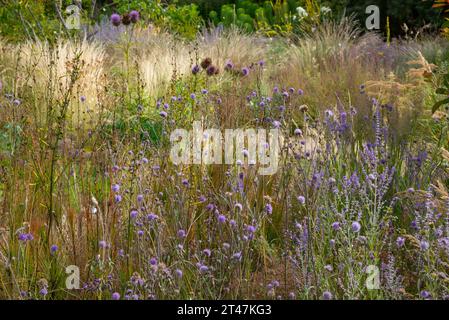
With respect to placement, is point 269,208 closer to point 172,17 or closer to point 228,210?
point 228,210

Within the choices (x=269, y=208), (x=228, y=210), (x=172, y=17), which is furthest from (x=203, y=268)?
(x=172, y=17)

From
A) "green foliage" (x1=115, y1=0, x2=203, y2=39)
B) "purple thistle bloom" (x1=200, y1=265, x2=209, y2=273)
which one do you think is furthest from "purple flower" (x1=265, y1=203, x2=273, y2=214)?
"green foliage" (x1=115, y1=0, x2=203, y2=39)

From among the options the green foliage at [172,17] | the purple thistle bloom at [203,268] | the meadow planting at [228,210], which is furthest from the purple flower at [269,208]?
the green foliage at [172,17]

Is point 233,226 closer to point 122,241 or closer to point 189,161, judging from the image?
point 122,241

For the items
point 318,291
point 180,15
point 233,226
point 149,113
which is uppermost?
point 180,15

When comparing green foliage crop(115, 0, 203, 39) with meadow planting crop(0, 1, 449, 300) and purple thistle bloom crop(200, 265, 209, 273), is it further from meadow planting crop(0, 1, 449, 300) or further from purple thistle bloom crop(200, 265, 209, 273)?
purple thistle bloom crop(200, 265, 209, 273)

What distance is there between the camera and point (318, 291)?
2.92 m

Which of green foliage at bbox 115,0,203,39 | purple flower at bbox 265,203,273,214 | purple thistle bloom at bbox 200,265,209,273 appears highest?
green foliage at bbox 115,0,203,39

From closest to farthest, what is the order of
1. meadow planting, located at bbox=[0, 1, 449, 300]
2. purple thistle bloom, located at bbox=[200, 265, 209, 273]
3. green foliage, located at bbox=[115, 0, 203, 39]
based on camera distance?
1. purple thistle bloom, located at bbox=[200, 265, 209, 273]
2. meadow planting, located at bbox=[0, 1, 449, 300]
3. green foliage, located at bbox=[115, 0, 203, 39]

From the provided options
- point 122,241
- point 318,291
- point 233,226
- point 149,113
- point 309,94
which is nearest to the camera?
point 318,291

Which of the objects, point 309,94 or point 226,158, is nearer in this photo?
point 226,158

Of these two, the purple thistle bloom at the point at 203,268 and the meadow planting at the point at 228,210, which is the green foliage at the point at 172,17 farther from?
the purple thistle bloom at the point at 203,268
